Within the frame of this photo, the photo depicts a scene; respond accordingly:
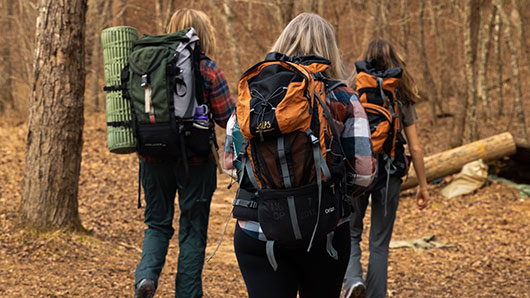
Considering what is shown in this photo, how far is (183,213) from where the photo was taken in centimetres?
424

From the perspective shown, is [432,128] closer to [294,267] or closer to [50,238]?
[50,238]

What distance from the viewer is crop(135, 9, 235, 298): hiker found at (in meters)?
4.11

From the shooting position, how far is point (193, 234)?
421 centimetres

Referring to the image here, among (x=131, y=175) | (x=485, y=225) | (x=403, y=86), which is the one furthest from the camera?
(x=131, y=175)

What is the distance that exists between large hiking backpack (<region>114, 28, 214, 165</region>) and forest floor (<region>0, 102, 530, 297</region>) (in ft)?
5.05

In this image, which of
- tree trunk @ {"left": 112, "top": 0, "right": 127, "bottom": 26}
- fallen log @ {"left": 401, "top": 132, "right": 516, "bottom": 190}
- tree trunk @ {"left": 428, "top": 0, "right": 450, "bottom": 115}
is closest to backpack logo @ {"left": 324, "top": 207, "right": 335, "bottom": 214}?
fallen log @ {"left": 401, "top": 132, "right": 516, "bottom": 190}

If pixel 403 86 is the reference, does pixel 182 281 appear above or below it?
below

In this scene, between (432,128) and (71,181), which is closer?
(71,181)

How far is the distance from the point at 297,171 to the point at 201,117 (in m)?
1.94

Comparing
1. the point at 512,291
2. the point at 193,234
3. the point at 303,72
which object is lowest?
the point at 512,291

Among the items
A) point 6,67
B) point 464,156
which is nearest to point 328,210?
point 464,156

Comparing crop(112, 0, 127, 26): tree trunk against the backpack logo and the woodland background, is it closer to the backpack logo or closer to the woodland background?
the woodland background

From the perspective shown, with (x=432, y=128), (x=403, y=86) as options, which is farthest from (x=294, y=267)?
(x=432, y=128)

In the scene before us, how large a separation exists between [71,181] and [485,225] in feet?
19.0
